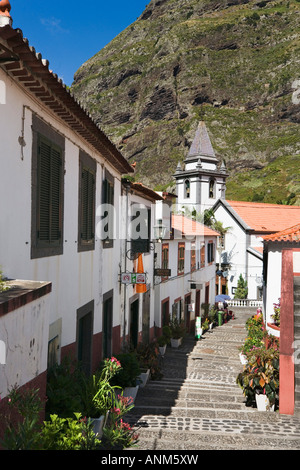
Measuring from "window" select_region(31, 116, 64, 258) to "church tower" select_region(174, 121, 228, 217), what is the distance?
3889 centimetres

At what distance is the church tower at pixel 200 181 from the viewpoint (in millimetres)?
47781

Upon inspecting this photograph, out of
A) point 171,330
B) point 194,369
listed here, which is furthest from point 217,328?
point 194,369

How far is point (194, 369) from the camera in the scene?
15.7 m

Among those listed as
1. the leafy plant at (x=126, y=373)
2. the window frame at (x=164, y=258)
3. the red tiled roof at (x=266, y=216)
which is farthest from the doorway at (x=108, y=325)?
the red tiled roof at (x=266, y=216)

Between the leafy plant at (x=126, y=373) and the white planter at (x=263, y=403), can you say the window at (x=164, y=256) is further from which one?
the white planter at (x=263, y=403)

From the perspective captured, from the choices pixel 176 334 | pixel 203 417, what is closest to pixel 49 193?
pixel 203 417

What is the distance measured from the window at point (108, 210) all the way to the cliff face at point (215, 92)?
6188 cm

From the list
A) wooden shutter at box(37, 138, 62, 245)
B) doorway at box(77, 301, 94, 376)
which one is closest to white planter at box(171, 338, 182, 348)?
doorway at box(77, 301, 94, 376)

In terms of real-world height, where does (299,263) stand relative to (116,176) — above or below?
below

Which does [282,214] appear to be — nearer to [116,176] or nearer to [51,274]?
[116,176]

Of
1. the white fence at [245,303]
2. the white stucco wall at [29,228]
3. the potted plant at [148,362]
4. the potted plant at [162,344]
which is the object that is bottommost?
the white fence at [245,303]

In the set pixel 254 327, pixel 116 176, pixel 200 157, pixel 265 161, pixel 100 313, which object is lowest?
pixel 254 327

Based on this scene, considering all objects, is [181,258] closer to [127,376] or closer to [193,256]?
[193,256]

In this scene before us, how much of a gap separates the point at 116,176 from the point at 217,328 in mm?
19069
